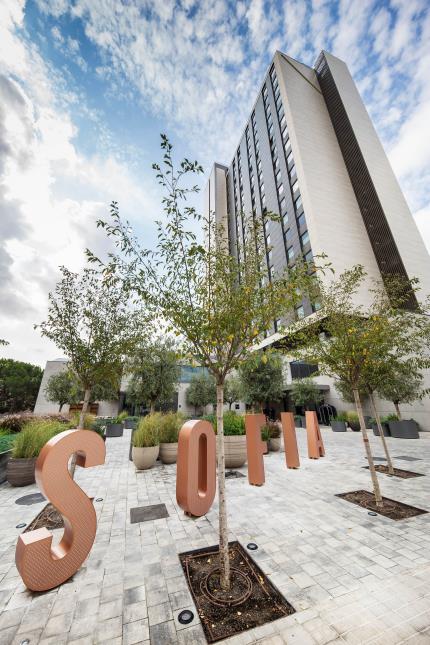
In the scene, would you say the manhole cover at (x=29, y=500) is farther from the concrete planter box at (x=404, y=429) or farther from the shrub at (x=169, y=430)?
the concrete planter box at (x=404, y=429)

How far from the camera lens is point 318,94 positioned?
4038 centimetres

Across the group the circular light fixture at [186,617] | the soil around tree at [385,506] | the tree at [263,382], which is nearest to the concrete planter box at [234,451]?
the soil around tree at [385,506]

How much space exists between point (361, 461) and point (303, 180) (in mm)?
30053

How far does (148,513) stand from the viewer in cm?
524

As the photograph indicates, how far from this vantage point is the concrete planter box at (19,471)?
6.82 m

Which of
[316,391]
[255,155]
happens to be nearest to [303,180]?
[255,155]

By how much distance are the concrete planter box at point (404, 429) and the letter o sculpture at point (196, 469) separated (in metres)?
17.6

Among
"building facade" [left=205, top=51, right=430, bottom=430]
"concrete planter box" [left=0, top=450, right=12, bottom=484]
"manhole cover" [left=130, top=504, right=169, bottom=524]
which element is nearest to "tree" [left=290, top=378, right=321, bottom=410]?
"building facade" [left=205, top=51, right=430, bottom=430]

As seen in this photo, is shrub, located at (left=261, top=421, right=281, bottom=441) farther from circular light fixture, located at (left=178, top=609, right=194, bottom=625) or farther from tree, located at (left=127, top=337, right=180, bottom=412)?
circular light fixture, located at (left=178, top=609, right=194, bottom=625)

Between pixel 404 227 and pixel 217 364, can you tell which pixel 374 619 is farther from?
pixel 404 227

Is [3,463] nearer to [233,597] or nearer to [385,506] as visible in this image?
[233,597]

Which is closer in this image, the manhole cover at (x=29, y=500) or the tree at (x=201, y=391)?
the manhole cover at (x=29, y=500)

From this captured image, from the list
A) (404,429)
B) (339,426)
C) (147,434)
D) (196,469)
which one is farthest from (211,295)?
(339,426)

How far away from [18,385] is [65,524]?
44061 millimetres
